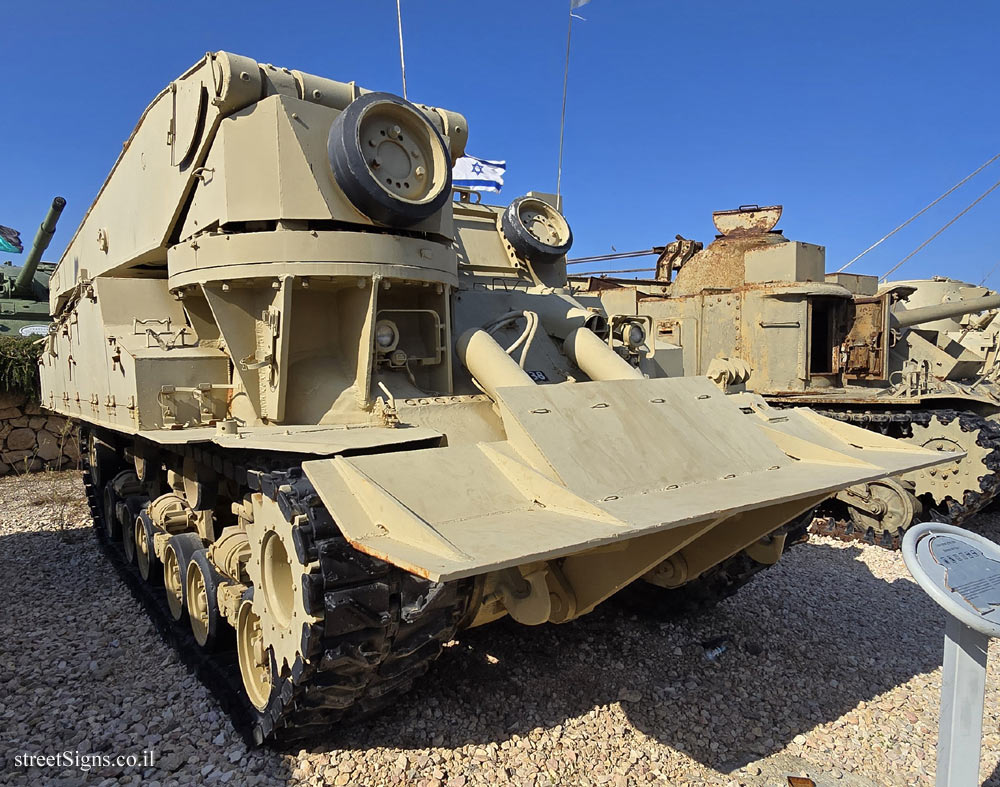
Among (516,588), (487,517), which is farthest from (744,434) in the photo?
(487,517)

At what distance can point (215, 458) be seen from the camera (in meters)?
4.20

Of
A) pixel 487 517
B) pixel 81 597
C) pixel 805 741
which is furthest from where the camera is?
pixel 81 597

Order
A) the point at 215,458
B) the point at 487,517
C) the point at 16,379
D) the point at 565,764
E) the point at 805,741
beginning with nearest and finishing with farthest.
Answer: the point at 487,517
the point at 565,764
the point at 805,741
the point at 215,458
the point at 16,379

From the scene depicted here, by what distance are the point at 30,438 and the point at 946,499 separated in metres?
13.7

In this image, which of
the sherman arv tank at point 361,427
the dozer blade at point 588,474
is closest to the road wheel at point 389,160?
the sherman arv tank at point 361,427

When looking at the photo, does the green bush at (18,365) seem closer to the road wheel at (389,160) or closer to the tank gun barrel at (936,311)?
the road wheel at (389,160)

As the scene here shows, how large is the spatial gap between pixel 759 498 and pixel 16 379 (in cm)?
1286

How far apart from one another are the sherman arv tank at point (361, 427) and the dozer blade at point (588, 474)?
2 cm

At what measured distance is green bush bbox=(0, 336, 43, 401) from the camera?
12.1 m

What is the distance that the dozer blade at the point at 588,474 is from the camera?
2590 millimetres

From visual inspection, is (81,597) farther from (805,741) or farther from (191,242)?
(805,741)

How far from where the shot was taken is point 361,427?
12.2 ft

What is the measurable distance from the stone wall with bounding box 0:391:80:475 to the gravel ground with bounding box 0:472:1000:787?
7874 mm

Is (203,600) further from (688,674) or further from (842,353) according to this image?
(842,353)
